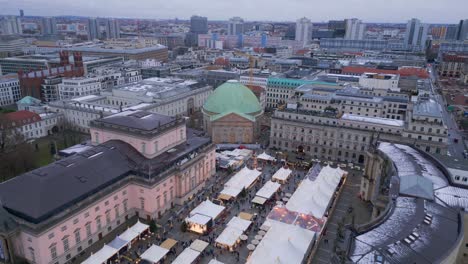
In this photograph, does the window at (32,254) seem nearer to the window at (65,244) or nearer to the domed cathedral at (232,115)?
the window at (65,244)

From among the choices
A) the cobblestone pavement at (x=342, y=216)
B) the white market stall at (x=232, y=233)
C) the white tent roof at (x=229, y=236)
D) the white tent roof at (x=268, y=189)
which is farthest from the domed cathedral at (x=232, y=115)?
the white tent roof at (x=229, y=236)

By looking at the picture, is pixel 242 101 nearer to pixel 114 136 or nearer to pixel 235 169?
pixel 235 169

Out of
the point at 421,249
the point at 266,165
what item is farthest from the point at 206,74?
the point at 421,249

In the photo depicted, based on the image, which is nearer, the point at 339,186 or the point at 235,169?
the point at 339,186

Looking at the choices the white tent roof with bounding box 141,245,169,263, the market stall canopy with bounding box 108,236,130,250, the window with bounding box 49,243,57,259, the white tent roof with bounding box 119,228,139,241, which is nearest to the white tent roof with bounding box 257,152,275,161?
the white tent roof with bounding box 119,228,139,241

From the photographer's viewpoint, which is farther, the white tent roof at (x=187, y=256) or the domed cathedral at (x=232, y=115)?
the domed cathedral at (x=232, y=115)
